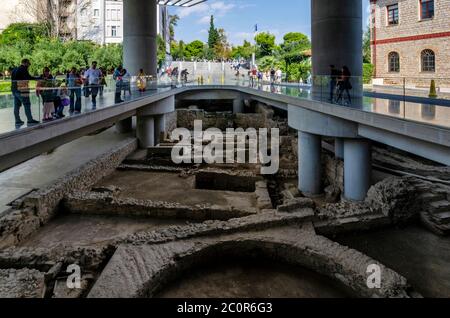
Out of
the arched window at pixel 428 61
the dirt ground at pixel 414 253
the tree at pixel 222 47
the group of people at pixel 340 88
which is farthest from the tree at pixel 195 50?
the dirt ground at pixel 414 253

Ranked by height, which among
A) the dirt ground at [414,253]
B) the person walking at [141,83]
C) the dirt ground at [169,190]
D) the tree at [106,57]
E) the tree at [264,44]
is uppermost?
the tree at [264,44]

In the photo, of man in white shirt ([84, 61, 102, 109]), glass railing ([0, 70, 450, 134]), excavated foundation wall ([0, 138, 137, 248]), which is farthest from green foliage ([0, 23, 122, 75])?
glass railing ([0, 70, 450, 134])

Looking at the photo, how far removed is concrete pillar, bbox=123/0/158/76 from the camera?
25.0 metres

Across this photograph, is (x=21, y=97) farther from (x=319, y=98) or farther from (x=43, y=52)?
(x=43, y=52)

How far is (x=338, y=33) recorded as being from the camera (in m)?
17.3

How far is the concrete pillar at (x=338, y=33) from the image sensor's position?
17.2m

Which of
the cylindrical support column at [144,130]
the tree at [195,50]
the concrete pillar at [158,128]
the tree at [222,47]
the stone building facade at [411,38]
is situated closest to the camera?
the stone building facade at [411,38]

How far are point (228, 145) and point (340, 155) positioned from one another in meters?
8.07

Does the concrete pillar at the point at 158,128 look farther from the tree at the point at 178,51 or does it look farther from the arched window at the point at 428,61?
the tree at the point at 178,51

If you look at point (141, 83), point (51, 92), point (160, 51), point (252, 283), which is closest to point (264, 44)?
point (160, 51)

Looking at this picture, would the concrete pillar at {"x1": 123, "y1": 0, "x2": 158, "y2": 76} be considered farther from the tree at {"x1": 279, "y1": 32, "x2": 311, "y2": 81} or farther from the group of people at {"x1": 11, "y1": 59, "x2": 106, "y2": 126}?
the tree at {"x1": 279, "y1": 32, "x2": 311, "y2": 81}

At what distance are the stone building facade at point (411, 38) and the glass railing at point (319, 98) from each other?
13.8 metres

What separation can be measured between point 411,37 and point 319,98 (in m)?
17.1

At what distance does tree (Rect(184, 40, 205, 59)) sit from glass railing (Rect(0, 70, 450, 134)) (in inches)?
3004
